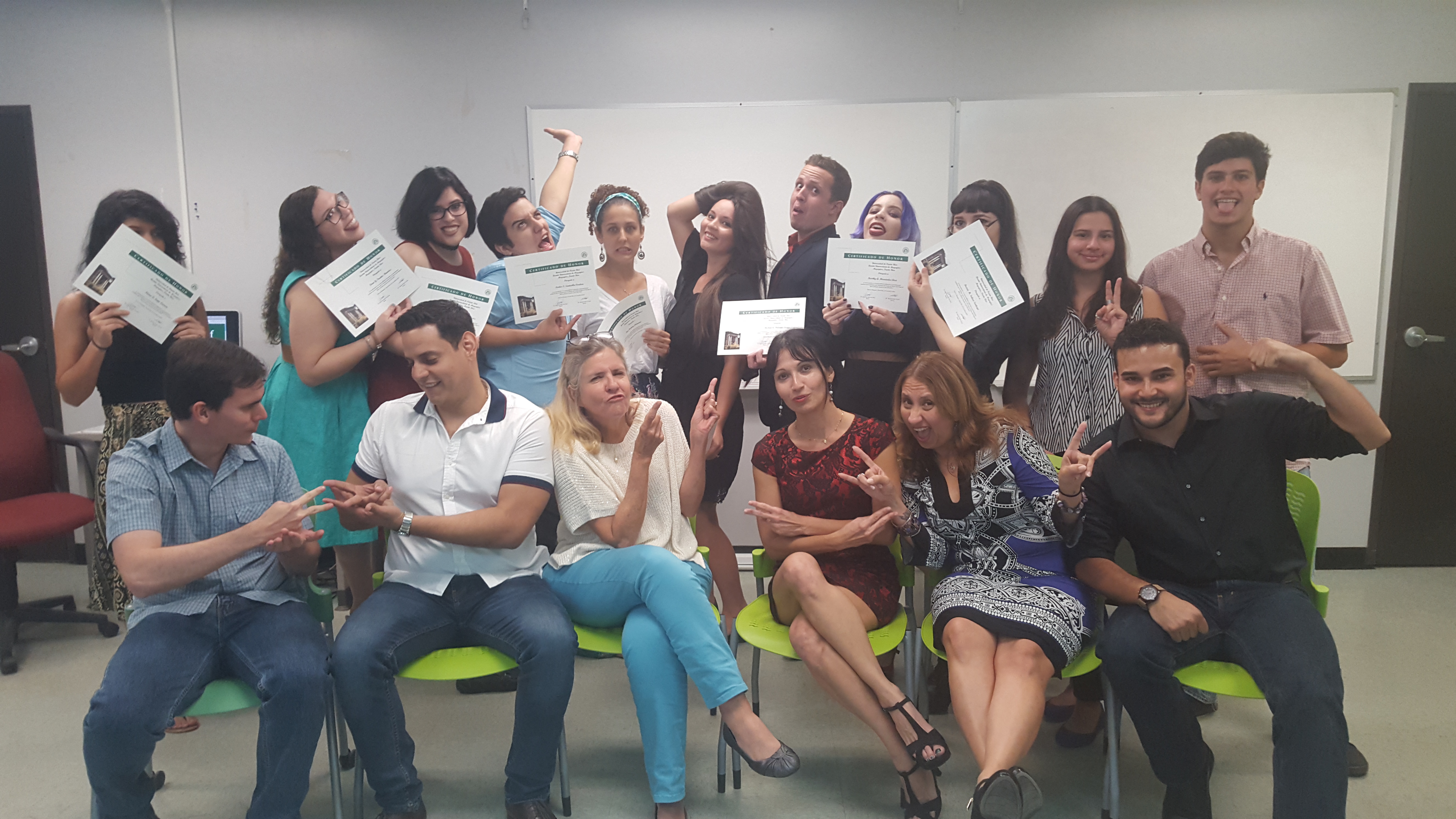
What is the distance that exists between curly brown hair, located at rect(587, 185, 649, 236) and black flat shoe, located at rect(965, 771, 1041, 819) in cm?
220

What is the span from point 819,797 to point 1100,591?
3.14 ft

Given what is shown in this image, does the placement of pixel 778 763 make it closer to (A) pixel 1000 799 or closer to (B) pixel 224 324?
(A) pixel 1000 799

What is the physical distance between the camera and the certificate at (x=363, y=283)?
8.57ft

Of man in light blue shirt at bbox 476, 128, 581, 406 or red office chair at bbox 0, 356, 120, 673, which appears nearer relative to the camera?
man in light blue shirt at bbox 476, 128, 581, 406

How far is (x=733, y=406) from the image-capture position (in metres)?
3.13

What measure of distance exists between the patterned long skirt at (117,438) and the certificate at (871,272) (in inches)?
91.6

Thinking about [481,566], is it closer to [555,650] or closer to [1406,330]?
[555,650]

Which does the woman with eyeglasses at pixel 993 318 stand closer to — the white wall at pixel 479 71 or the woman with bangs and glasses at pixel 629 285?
the woman with bangs and glasses at pixel 629 285

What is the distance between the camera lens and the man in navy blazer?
3053mm

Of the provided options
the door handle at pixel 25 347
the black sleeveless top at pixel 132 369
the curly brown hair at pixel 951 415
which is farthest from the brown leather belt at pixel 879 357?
the door handle at pixel 25 347

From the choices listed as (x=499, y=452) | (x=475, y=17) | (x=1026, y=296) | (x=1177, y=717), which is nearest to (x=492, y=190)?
(x=475, y=17)

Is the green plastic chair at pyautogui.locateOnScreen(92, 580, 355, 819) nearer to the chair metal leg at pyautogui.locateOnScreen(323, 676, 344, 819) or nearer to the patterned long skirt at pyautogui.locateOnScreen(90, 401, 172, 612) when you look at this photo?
the chair metal leg at pyautogui.locateOnScreen(323, 676, 344, 819)

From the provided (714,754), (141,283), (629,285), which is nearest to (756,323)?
(629,285)

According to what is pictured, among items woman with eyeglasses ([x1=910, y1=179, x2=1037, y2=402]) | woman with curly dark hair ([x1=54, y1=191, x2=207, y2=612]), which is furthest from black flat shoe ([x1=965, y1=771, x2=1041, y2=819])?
woman with curly dark hair ([x1=54, y1=191, x2=207, y2=612])
